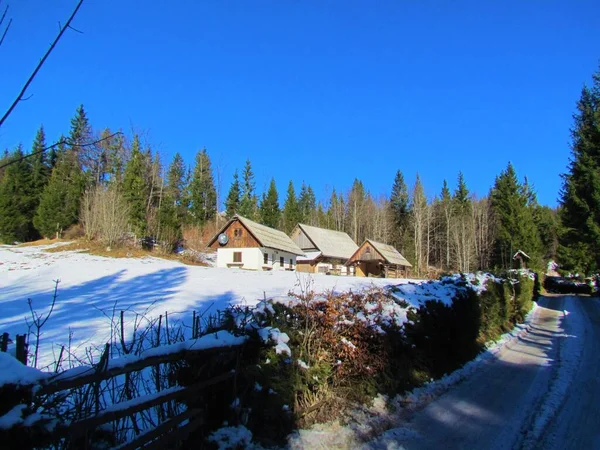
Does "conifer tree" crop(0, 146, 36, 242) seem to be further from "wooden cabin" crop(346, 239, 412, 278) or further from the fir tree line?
"wooden cabin" crop(346, 239, 412, 278)

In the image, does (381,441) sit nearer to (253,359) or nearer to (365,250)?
(253,359)

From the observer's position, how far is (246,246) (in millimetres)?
40031

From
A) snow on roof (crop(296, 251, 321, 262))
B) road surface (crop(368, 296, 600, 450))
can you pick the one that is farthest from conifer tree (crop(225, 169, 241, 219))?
road surface (crop(368, 296, 600, 450))

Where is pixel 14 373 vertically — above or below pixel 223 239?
below

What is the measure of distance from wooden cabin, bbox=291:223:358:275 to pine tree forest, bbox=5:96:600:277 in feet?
34.4

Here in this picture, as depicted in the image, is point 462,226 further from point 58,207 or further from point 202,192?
point 58,207

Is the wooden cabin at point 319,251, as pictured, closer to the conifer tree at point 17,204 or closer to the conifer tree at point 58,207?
the conifer tree at point 58,207

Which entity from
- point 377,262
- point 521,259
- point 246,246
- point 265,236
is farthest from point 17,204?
point 521,259

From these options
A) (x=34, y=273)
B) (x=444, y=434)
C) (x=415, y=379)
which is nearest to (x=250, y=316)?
(x=444, y=434)

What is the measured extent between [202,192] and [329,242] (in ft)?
74.5

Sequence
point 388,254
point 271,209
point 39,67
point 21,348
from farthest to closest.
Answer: point 271,209, point 388,254, point 21,348, point 39,67

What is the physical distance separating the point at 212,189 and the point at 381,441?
202 ft

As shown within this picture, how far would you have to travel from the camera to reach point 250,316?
4641mm

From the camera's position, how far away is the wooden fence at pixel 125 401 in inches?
81.2
